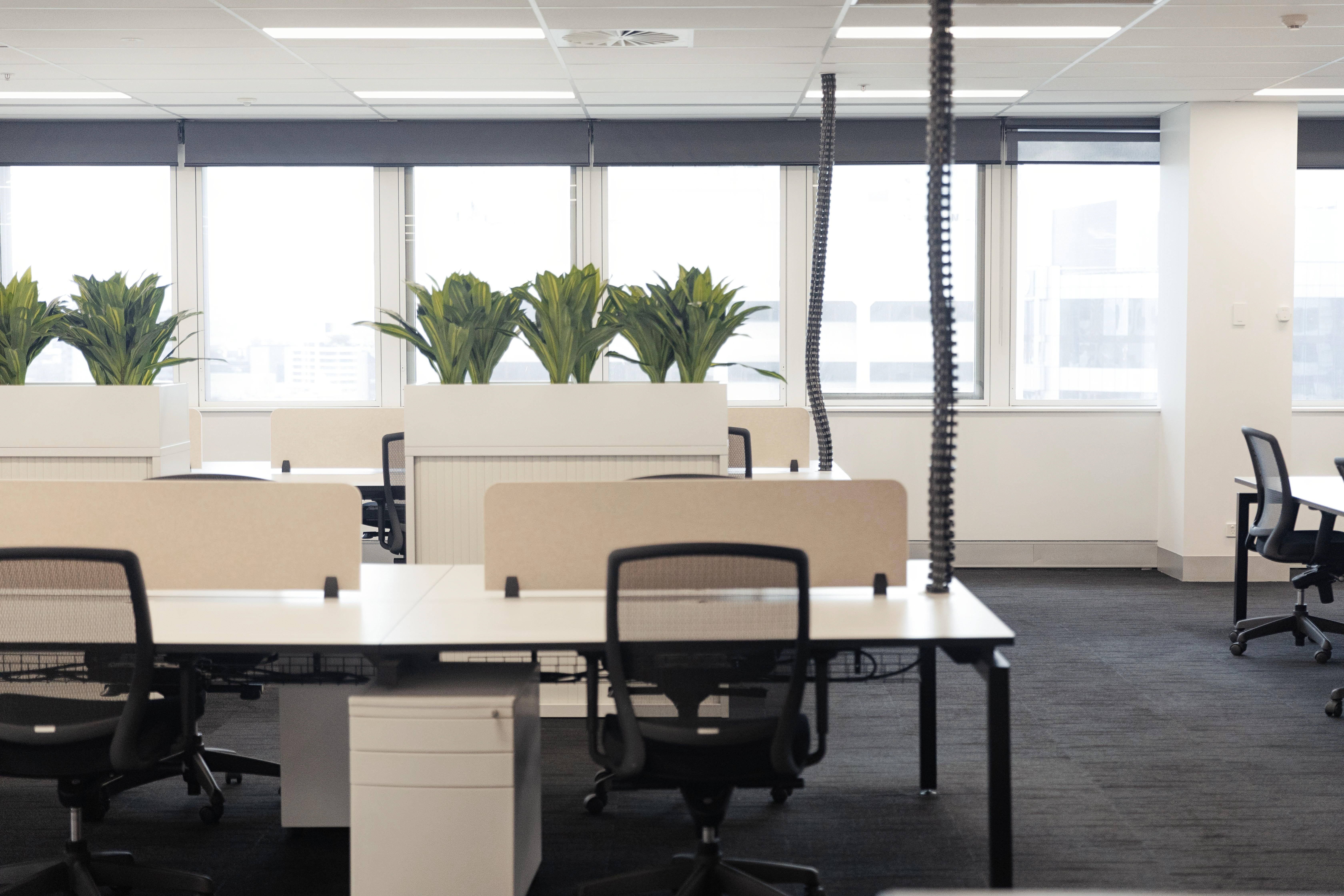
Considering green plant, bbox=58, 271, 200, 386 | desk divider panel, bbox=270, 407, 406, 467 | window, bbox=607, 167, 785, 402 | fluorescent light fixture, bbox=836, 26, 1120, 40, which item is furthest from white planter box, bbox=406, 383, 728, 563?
window, bbox=607, 167, 785, 402

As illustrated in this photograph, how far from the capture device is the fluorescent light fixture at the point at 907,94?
5.48 metres

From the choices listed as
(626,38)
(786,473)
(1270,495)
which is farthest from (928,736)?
(626,38)

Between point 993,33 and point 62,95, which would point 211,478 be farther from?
point 62,95

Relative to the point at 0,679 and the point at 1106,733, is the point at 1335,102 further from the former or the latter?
the point at 0,679

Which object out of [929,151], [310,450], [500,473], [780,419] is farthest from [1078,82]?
[310,450]

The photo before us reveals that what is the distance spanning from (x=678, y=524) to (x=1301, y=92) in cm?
463

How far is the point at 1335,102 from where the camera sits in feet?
18.8

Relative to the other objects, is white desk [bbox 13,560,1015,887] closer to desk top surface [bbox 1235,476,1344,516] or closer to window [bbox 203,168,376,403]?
desk top surface [bbox 1235,476,1344,516]

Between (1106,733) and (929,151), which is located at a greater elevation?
(929,151)

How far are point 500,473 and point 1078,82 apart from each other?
11.9 ft

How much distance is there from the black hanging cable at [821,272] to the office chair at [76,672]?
3.10m

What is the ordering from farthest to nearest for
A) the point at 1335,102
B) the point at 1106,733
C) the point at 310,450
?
the point at 1335,102 < the point at 310,450 < the point at 1106,733

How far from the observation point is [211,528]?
2.65 metres

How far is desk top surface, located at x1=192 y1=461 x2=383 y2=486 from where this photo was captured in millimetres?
4496
